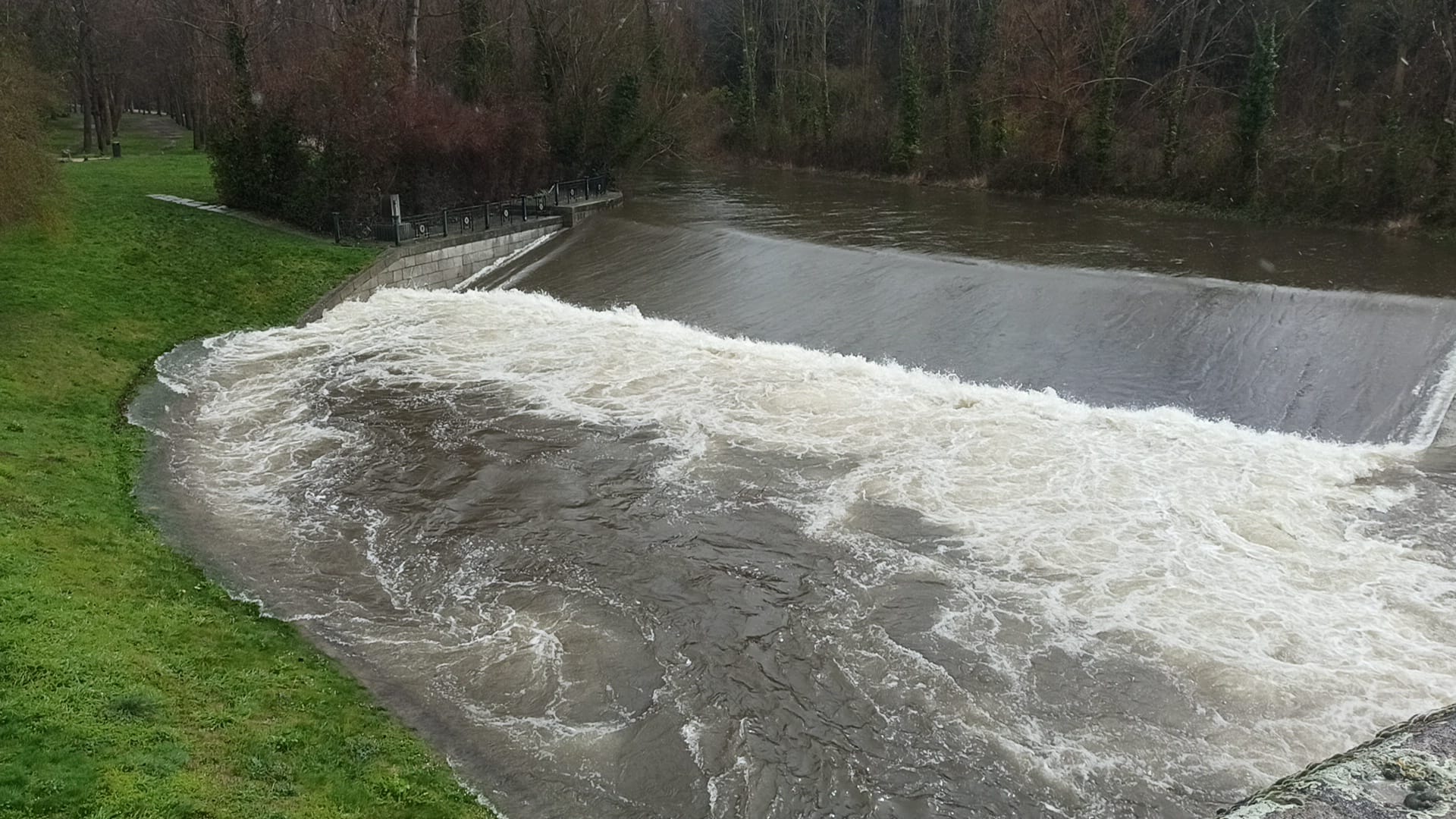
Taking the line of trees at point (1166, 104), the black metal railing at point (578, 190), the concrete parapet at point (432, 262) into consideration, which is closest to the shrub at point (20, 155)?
the concrete parapet at point (432, 262)

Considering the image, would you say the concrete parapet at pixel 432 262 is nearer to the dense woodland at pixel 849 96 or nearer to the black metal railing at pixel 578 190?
the dense woodland at pixel 849 96

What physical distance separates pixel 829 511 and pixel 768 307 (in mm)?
9495

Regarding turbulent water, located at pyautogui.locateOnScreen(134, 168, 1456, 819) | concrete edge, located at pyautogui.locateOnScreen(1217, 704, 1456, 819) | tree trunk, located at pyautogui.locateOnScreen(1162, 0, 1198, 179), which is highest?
tree trunk, located at pyautogui.locateOnScreen(1162, 0, 1198, 179)

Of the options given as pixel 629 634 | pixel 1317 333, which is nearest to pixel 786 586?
pixel 629 634

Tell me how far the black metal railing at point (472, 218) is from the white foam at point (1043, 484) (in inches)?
184

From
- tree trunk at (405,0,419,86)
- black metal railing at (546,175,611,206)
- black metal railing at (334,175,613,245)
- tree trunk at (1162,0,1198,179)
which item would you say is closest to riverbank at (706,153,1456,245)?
tree trunk at (1162,0,1198,179)

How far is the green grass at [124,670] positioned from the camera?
18.9ft

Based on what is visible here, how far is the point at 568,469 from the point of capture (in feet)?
40.9

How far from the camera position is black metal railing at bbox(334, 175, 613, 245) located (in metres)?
23.1

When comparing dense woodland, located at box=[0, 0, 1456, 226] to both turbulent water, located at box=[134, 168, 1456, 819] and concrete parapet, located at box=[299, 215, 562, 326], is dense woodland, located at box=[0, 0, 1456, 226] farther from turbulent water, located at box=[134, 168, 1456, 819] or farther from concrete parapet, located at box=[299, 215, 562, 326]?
turbulent water, located at box=[134, 168, 1456, 819]

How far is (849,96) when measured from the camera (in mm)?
49125

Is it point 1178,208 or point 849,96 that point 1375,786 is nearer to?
point 1178,208

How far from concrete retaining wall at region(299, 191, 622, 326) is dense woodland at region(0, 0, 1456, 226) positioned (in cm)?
236

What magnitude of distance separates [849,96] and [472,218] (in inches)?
1155
